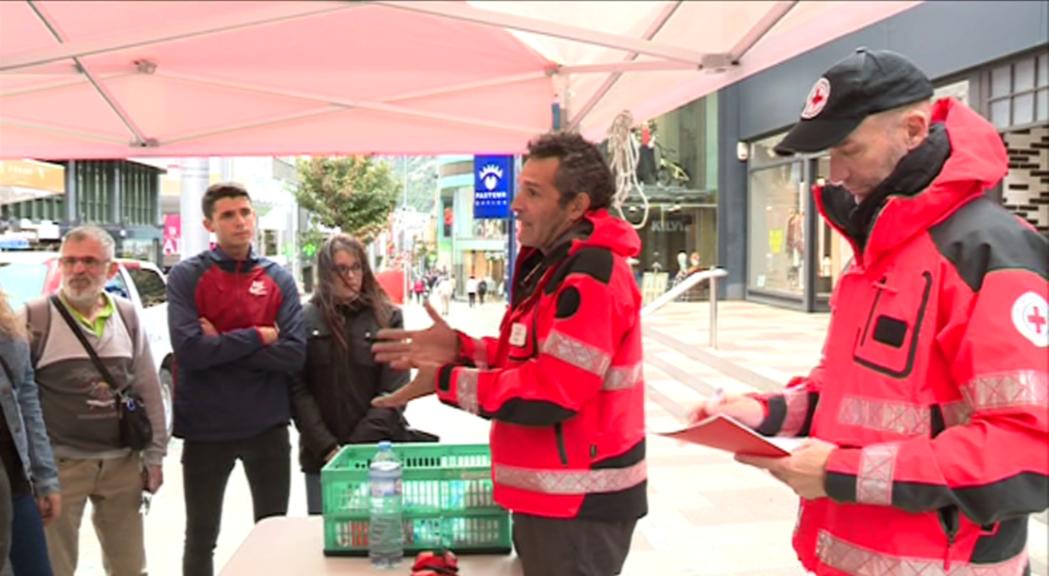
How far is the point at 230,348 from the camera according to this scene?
302 centimetres

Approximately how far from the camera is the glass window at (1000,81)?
959 centimetres

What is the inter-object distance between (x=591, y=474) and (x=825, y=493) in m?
0.72

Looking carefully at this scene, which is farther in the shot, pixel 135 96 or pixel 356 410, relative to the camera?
pixel 135 96

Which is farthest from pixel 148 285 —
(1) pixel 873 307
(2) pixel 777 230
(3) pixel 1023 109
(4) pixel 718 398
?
(2) pixel 777 230

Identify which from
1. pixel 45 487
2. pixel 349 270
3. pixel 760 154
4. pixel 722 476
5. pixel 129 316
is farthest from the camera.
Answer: pixel 760 154

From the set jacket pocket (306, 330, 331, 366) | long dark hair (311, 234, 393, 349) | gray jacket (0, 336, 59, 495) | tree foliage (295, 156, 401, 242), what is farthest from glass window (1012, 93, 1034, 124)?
tree foliage (295, 156, 401, 242)

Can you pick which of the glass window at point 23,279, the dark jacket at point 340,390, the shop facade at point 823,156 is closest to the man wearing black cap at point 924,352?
the dark jacket at point 340,390

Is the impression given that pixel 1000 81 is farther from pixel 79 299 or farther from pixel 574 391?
pixel 79 299

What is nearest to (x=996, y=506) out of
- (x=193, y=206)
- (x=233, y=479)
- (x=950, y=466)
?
(x=950, y=466)

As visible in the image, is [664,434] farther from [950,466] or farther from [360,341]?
[360,341]

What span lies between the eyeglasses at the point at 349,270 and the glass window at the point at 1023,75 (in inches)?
348

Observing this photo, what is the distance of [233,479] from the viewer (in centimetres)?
594

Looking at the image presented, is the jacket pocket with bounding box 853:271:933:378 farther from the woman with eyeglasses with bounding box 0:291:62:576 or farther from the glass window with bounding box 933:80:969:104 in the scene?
the glass window with bounding box 933:80:969:104

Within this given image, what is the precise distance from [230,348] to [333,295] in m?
0.44
